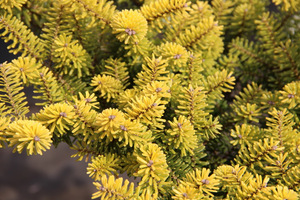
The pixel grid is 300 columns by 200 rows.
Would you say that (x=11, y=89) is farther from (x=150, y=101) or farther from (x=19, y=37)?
(x=150, y=101)

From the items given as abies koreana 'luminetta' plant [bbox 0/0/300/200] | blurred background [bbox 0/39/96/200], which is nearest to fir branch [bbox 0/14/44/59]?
abies koreana 'luminetta' plant [bbox 0/0/300/200]

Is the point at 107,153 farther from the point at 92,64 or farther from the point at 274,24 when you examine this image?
the point at 274,24

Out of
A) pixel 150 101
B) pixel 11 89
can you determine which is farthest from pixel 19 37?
pixel 150 101

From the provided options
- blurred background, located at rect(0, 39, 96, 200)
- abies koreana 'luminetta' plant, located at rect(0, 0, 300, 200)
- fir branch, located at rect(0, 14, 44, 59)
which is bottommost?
blurred background, located at rect(0, 39, 96, 200)

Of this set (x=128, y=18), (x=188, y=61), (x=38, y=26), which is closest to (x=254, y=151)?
(x=188, y=61)

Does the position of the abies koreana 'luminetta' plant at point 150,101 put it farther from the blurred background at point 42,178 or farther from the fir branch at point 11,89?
the blurred background at point 42,178

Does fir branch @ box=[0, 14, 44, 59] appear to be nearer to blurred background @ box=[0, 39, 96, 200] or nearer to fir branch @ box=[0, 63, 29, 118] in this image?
fir branch @ box=[0, 63, 29, 118]
